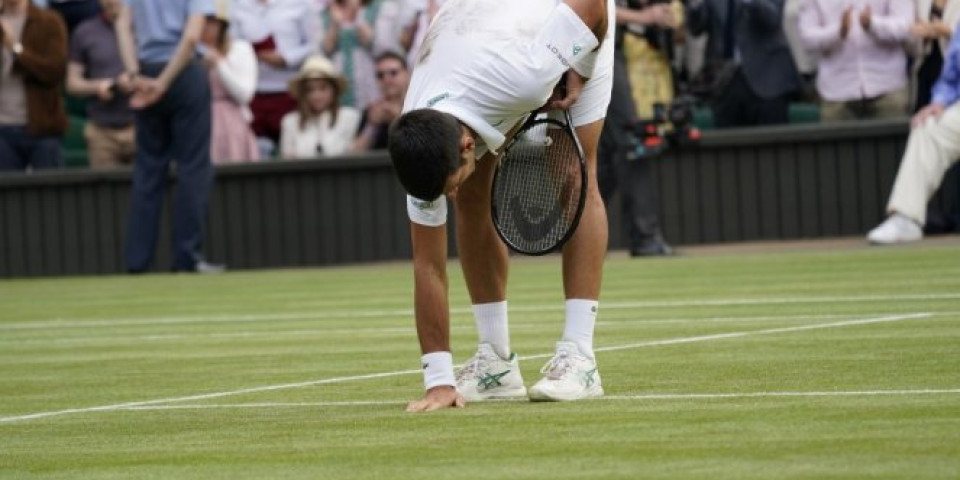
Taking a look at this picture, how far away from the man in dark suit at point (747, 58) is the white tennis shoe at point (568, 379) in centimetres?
1104

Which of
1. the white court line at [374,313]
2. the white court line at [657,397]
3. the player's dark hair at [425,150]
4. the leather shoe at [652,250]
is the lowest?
the leather shoe at [652,250]

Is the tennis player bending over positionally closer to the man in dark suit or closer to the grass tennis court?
the grass tennis court

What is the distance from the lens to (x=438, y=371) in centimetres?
728

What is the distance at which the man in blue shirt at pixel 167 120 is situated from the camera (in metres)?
17.9

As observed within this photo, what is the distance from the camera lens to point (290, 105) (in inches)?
822

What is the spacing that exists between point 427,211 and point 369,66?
13029 millimetres

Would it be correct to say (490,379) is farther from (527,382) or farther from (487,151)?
(487,151)

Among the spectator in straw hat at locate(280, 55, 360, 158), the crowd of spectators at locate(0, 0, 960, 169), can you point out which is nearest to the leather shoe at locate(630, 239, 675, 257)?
the crowd of spectators at locate(0, 0, 960, 169)

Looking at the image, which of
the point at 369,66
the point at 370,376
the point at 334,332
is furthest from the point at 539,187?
the point at 369,66

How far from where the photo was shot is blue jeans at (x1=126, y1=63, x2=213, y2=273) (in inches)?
→ 712

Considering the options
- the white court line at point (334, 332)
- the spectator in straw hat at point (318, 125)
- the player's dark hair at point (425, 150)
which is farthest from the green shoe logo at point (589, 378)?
the spectator in straw hat at point (318, 125)

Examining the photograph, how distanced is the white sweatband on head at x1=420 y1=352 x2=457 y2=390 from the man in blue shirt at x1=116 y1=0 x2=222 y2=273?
1078 cm

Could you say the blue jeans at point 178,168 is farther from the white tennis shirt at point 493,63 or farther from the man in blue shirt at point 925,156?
the white tennis shirt at point 493,63

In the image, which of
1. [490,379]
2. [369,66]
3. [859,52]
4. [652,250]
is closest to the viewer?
[490,379]
